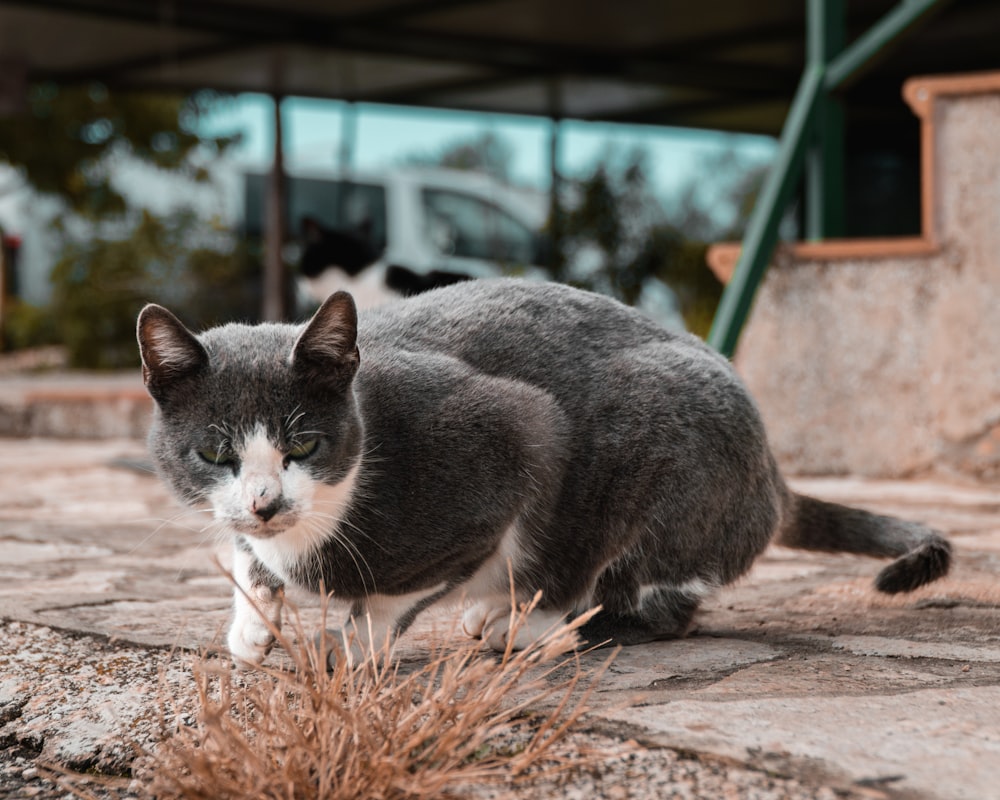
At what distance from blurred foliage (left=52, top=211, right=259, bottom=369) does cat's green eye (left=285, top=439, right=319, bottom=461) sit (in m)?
7.99

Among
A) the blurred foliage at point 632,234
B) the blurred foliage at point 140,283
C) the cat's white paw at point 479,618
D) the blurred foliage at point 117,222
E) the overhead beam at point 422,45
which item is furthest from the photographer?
the blurred foliage at point 117,222

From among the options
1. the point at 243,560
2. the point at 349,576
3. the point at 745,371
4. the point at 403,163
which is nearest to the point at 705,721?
the point at 349,576

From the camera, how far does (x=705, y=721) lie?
159 centimetres

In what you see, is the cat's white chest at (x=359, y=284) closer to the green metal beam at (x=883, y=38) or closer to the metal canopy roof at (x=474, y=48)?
the metal canopy roof at (x=474, y=48)

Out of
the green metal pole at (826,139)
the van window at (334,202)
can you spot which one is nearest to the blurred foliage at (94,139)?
the van window at (334,202)

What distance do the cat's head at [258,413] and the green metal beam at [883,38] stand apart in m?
2.87

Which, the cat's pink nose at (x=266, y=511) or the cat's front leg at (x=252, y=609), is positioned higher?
the cat's pink nose at (x=266, y=511)

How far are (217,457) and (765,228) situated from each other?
2692 millimetres

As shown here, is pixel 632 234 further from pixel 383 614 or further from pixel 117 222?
pixel 383 614

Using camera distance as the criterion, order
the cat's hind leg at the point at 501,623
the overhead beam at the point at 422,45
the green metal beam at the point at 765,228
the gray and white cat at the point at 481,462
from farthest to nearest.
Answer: the overhead beam at the point at 422,45, the green metal beam at the point at 765,228, the cat's hind leg at the point at 501,623, the gray and white cat at the point at 481,462

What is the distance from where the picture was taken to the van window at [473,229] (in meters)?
9.33

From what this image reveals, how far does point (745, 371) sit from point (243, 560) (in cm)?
269

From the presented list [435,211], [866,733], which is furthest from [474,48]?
[866,733]

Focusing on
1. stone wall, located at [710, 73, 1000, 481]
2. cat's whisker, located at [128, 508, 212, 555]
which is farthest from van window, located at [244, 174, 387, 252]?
cat's whisker, located at [128, 508, 212, 555]
